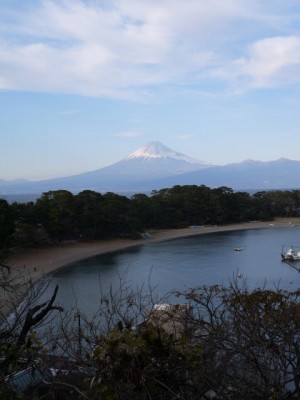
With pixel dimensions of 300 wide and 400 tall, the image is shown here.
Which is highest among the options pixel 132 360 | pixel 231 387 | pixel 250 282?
pixel 132 360

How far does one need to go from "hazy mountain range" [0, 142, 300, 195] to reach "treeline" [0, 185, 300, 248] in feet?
324

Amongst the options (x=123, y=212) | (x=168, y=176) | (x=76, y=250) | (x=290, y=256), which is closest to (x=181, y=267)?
(x=290, y=256)

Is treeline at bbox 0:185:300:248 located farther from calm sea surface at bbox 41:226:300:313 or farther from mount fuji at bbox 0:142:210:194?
mount fuji at bbox 0:142:210:194

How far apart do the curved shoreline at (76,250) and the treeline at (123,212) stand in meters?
0.56

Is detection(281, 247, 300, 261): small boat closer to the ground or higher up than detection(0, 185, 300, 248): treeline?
closer to the ground

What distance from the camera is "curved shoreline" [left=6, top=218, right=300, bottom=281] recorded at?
666 inches

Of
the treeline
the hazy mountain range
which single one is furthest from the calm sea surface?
the hazy mountain range

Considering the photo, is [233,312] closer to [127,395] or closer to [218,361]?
[218,361]

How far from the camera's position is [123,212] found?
81.5ft

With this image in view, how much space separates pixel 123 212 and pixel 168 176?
123519 mm

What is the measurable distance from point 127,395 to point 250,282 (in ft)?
39.7

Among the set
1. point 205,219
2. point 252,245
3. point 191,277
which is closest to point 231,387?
point 191,277

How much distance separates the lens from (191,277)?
1440cm

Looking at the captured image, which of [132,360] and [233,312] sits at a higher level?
[132,360]
